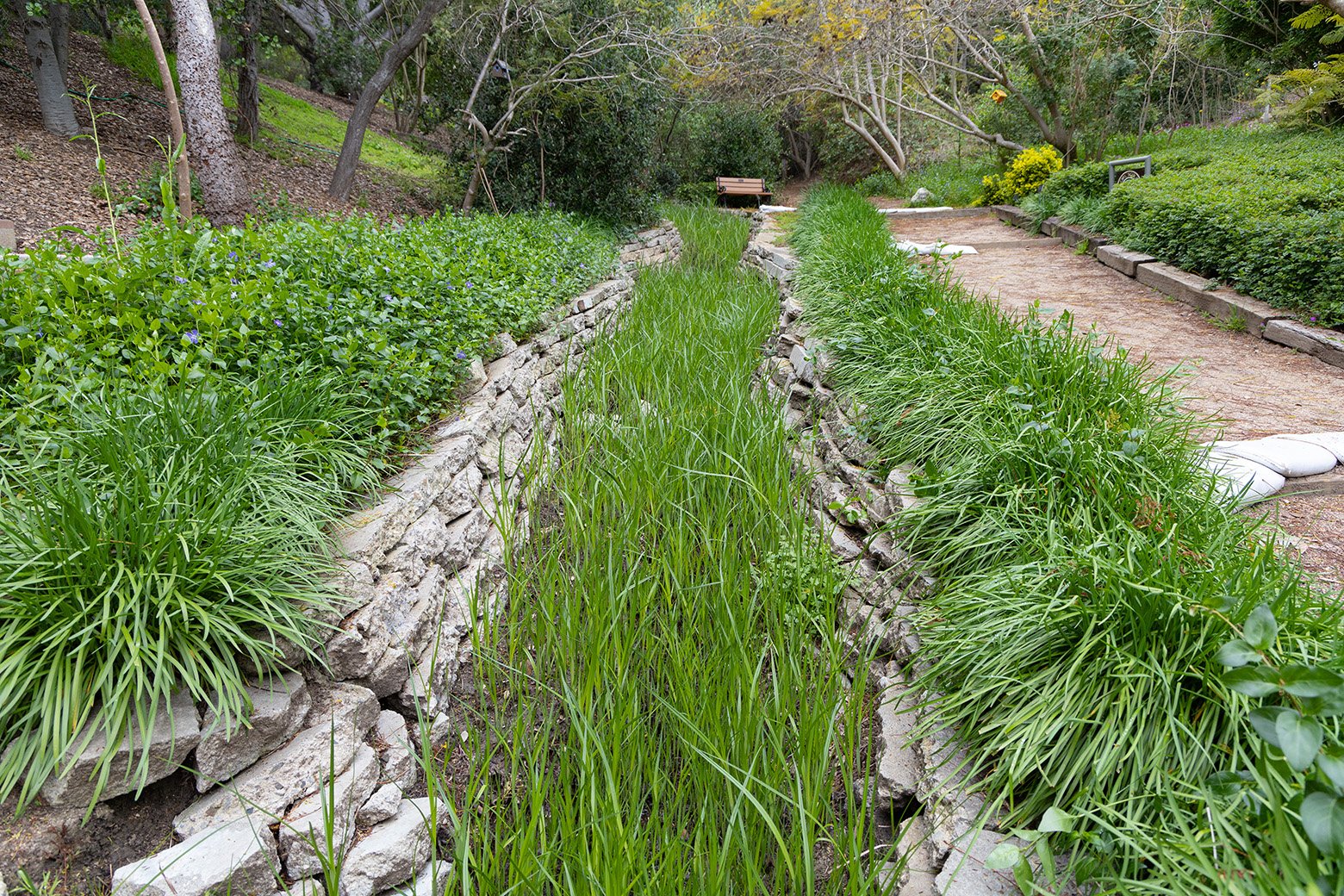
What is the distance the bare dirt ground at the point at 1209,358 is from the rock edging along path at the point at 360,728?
7.78 feet

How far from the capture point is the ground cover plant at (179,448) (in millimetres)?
1482

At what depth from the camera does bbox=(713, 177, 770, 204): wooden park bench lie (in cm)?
1391

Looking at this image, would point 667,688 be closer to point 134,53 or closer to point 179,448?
point 179,448

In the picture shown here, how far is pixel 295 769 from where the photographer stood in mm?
1681

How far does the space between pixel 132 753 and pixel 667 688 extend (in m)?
1.34

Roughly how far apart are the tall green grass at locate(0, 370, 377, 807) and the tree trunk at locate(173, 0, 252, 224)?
13.5 feet

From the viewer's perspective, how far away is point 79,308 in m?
2.37

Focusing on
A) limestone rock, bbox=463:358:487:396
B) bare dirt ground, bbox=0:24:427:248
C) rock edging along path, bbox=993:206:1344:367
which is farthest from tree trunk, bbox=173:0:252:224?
rock edging along path, bbox=993:206:1344:367

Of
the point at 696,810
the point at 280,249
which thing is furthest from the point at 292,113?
the point at 696,810

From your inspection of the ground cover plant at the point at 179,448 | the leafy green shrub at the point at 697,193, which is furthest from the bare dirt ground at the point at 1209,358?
the leafy green shrub at the point at 697,193

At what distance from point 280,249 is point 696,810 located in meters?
3.12

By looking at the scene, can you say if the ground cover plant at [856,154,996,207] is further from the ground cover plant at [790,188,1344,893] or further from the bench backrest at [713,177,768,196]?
the ground cover plant at [790,188,1344,893]

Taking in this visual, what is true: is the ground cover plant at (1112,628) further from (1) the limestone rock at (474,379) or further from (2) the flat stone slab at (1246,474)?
(1) the limestone rock at (474,379)

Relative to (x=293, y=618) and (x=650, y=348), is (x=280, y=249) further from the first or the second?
(x=293, y=618)
